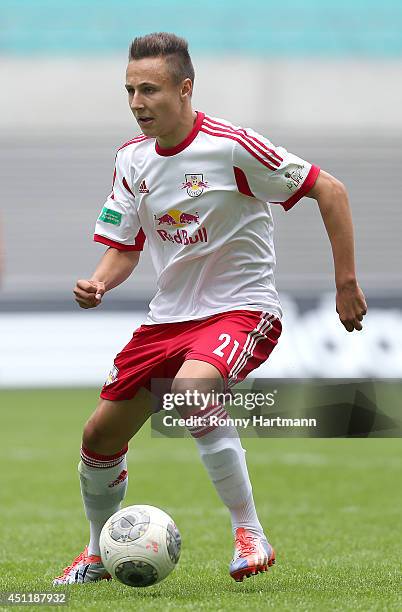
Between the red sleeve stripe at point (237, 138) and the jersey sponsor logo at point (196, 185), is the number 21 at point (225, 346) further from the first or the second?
the red sleeve stripe at point (237, 138)

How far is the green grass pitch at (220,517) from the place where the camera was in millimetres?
4500

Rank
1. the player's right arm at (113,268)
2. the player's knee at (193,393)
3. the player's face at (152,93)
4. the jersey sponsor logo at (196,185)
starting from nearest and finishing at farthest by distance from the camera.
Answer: the player's knee at (193,393) → the player's face at (152,93) → the jersey sponsor logo at (196,185) → the player's right arm at (113,268)

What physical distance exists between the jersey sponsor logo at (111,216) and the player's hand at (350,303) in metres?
1.04

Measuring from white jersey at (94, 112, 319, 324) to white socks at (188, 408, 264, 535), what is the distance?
0.50 m

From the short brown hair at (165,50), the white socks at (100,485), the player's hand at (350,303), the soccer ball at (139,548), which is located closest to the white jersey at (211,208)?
the short brown hair at (165,50)

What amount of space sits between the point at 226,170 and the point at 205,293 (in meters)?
0.51

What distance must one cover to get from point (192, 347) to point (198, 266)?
0.39m

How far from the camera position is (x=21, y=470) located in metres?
9.53

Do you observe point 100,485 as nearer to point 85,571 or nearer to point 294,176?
point 85,571

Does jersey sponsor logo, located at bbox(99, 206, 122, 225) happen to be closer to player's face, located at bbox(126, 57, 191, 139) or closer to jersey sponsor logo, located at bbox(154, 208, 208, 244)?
jersey sponsor logo, located at bbox(154, 208, 208, 244)

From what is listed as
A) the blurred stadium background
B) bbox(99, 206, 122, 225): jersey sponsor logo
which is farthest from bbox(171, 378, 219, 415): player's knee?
the blurred stadium background

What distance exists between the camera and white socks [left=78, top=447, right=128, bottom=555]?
4879 mm

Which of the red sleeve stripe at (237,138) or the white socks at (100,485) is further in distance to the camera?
the white socks at (100,485)

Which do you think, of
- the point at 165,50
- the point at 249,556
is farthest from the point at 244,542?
the point at 165,50
